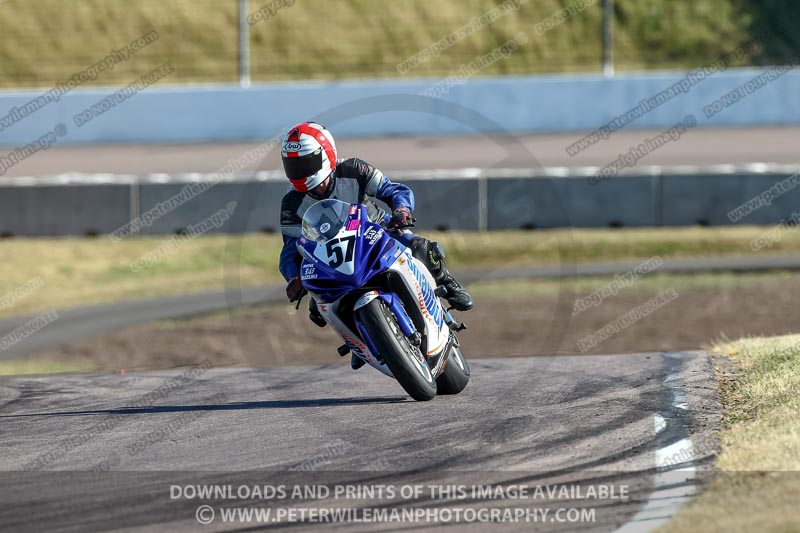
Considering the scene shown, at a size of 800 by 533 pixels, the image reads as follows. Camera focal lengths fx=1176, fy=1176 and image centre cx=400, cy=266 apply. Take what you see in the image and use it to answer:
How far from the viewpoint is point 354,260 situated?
23.7ft

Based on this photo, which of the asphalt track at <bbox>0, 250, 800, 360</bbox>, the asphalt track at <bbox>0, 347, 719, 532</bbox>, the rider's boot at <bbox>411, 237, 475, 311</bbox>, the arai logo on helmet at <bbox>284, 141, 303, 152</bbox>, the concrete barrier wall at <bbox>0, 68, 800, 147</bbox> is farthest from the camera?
the concrete barrier wall at <bbox>0, 68, 800, 147</bbox>

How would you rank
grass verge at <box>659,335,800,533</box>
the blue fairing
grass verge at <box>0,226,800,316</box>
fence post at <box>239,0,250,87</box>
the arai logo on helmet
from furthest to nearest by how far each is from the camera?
fence post at <box>239,0,250,87</box> < grass verge at <box>0,226,800,316</box> < the arai logo on helmet < the blue fairing < grass verge at <box>659,335,800,533</box>

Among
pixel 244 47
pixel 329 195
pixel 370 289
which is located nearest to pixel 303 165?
pixel 329 195

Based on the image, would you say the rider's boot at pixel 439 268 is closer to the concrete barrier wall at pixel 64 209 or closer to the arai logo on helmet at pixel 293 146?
the arai logo on helmet at pixel 293 146

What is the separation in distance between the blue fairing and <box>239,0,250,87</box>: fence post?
21309 millimetres

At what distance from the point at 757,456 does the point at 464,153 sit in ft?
71.7

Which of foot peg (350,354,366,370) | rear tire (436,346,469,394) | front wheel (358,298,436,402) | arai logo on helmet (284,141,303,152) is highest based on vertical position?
arai logo on helmet (284,141,303,152)

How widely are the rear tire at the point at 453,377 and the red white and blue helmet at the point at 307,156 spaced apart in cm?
152

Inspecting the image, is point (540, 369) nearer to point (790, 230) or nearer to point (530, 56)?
point (790, 230)

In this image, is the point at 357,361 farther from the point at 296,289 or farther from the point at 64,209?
the point at 64,209

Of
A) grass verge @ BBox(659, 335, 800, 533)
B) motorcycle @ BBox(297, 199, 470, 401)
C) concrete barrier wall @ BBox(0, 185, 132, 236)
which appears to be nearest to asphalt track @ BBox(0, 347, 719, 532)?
grass verge @ BBox(659, 335, 800, 533)

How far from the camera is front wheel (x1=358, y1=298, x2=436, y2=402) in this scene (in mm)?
7117

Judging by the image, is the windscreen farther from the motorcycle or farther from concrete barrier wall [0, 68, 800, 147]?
concrete barrier wall [0, 68, 800, 147]

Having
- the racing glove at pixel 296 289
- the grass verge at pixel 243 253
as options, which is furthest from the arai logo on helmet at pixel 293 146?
the grass verge at pixel 243 253
